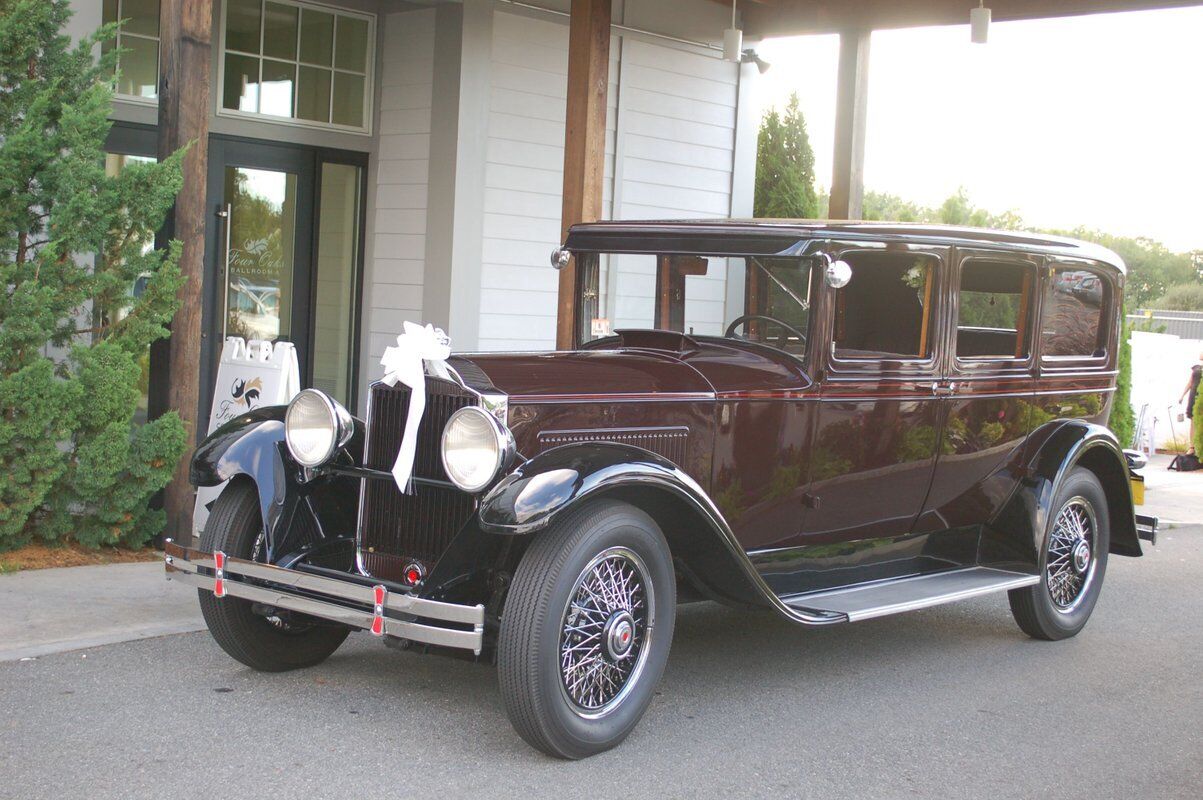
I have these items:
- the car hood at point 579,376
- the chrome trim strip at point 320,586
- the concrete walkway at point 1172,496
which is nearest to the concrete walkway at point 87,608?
the chrome trim strip at point 320,586

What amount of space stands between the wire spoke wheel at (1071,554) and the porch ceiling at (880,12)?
3909 millimetres

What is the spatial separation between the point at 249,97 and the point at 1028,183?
42282 millimetres

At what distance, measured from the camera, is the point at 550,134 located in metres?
8.95

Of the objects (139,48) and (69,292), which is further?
(139,48)

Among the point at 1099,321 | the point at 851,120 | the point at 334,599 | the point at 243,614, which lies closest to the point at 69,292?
the point at 243,614

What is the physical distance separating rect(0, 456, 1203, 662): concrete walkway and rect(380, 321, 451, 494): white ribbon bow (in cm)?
152

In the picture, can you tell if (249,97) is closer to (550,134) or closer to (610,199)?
(550,134)

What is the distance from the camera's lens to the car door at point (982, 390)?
5227 millimetres

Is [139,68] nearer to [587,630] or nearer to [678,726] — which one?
[587,630]

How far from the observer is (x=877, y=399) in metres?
4.92

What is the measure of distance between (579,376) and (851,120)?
5468 mm

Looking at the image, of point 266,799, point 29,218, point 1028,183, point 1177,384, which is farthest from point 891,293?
point 1028,183

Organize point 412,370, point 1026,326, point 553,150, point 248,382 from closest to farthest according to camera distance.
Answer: point 412,370
point 1026,326
point 248,382
point 553,150

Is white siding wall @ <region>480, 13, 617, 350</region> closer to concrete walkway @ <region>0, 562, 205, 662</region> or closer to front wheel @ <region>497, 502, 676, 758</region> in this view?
concrete walkway @ <region>0, 562, 205, 662</region>
